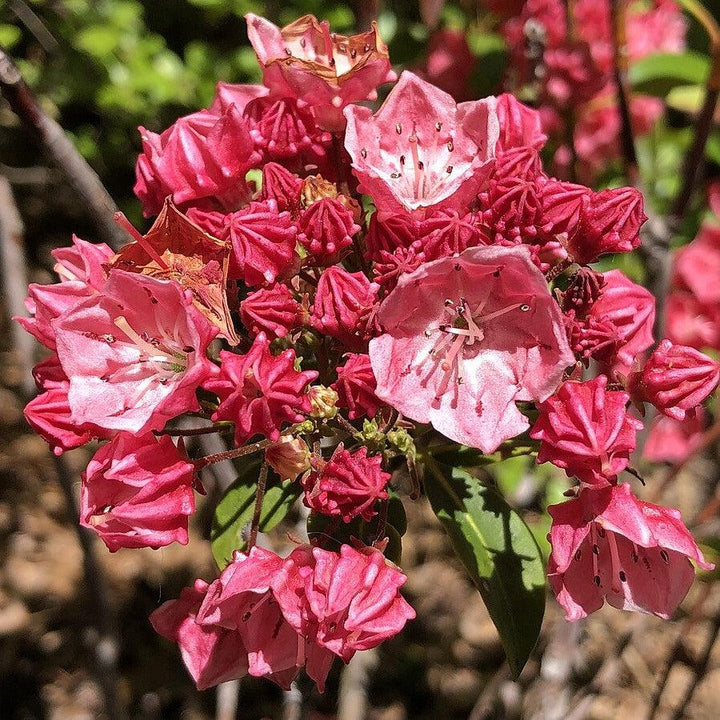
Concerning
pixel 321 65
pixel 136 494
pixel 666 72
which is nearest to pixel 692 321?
pixel 666 72

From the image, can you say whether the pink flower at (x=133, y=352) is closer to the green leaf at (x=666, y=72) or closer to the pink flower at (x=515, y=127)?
the pink flower at (x=515, y=127)

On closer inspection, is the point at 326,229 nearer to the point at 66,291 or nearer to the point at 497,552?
the point at 66,291

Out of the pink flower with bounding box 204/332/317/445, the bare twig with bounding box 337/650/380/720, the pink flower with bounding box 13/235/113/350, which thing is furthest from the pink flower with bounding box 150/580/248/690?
the bare twig with bounding box 337/650/380/720

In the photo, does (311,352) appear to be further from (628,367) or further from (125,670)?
(125,670)

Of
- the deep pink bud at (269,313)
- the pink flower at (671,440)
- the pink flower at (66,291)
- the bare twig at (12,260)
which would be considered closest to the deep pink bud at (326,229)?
the deep pink bud at (269,313)

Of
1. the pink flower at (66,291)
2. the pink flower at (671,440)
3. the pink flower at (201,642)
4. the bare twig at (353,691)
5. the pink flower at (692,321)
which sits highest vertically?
the pink flower at (66,291)

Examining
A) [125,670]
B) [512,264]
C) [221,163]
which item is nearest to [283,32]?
[221,163]
